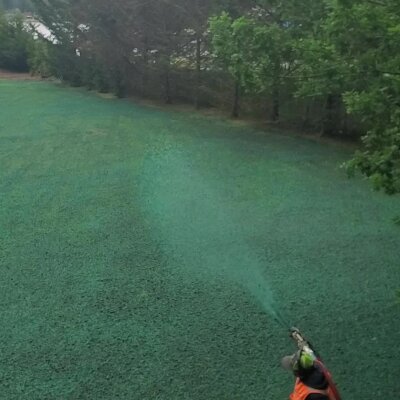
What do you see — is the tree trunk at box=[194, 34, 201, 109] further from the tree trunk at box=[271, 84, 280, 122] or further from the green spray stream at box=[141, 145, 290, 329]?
the green spray stream at box=[141, 145, 290, 329]

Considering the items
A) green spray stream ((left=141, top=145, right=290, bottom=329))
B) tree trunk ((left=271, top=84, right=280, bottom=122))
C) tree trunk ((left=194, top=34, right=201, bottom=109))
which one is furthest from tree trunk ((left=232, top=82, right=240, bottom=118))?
green spray stream ((left=141, top=145, right=290, bottom=329))

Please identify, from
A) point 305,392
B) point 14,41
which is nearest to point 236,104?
point 305,392

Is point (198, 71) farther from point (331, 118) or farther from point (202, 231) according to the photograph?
point (202, 231)

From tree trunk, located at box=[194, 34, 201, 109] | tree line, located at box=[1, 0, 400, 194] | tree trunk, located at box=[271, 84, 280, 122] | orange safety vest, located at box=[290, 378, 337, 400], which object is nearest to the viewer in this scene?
orange safety vest, located at box=[290, 378, 337, 400]

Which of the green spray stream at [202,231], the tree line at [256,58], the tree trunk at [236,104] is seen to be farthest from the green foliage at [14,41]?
the green spray stream at [202,231]

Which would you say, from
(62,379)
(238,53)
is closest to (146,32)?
(238,53)

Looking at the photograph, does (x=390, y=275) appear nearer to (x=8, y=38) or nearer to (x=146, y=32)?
(x=146, y=32)
